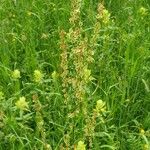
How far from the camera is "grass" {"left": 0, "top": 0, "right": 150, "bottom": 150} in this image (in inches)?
90.7

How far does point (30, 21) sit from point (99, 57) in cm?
70

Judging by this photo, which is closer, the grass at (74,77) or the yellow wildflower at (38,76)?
the grass at (74,77)

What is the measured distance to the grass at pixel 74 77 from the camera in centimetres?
230

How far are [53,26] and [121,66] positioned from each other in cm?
70

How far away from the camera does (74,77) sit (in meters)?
2.54

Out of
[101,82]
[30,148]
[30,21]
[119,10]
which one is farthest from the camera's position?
[119,10]

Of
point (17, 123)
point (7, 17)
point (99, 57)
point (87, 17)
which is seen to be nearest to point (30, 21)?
point (7, 17)

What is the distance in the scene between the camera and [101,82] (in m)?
2.80

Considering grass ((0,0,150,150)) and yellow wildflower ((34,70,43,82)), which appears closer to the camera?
grass ((0,0,150,150))

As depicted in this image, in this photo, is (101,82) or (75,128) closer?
(75,128)

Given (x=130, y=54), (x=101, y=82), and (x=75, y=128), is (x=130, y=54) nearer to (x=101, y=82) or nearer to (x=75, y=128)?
(x=101, y=82)

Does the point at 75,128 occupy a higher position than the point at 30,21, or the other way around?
the point at 30,21

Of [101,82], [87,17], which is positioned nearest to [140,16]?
[87,17]

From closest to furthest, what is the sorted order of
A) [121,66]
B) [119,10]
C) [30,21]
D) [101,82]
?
[101,82] < [121,66] < [30,21] < [119,10]
